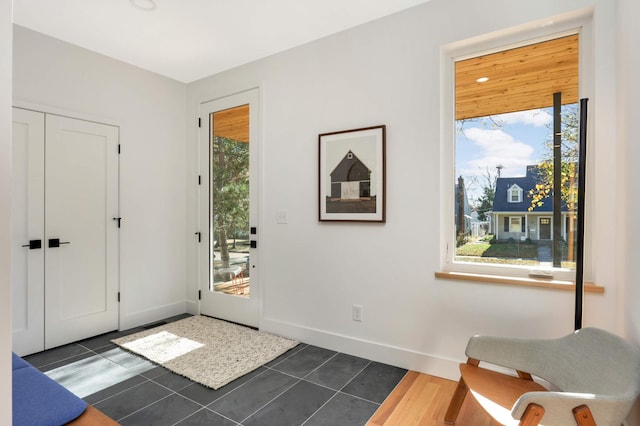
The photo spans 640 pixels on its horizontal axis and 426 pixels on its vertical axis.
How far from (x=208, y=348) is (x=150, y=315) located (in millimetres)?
1165

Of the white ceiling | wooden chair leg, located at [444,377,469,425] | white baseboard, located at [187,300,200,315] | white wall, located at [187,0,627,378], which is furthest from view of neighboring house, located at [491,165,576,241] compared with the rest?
white baseboard, located at [187,300,200,315]

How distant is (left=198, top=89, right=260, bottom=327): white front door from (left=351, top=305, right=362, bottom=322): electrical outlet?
1.07 metres

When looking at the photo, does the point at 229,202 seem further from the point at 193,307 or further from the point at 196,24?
the point at 196,24

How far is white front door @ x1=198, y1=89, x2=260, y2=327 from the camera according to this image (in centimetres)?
353

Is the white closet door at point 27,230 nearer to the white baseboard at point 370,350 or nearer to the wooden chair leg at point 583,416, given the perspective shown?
the white baseboard at point 370,350

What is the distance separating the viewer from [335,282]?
3000 millimetres

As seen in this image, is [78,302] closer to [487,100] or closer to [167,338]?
[167,338]

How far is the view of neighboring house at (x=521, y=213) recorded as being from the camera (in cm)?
226

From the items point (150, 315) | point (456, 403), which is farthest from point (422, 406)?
point (150, 315)

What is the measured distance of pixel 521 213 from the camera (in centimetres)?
236

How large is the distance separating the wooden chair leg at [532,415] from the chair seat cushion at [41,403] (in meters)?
1.71

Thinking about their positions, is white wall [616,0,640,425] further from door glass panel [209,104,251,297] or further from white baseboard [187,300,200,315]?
white baseboard [187,300,200,315]

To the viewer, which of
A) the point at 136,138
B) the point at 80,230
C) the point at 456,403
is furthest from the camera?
the point at 136,138

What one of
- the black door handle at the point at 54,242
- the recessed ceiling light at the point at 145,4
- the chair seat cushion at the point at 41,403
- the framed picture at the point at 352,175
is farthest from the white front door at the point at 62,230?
the framed picture at the point at 352,175
